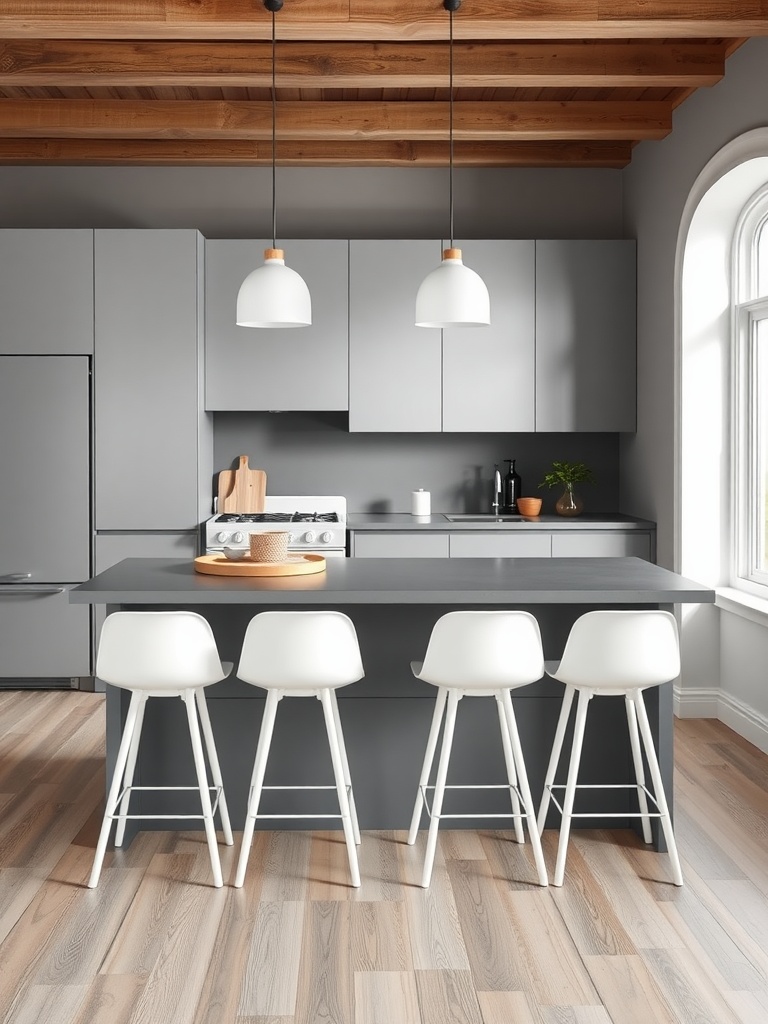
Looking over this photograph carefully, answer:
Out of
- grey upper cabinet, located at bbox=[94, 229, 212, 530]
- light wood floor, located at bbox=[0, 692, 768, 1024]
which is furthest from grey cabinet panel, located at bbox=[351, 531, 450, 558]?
light wood floor, located at bbox=[0, 692, 768, 1024]

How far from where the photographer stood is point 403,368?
546cm

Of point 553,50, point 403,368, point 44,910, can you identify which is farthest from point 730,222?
point 44,910

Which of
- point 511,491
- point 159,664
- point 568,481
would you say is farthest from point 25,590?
point 568,481

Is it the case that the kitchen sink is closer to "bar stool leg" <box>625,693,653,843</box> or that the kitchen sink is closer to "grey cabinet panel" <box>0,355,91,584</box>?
"grey cabinet panel" <box>0,355,91,584</box>

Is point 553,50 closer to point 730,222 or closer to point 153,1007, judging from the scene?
point 730,222

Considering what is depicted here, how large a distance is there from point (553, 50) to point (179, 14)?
1.60 m

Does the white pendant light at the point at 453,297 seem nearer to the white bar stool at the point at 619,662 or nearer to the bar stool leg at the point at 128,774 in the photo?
the white bar stool at the point at 619,662

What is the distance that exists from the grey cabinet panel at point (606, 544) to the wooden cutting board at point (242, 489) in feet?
5.72

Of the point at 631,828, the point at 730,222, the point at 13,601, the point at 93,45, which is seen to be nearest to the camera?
the point at 631,828

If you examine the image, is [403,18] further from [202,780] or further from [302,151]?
[202,780]

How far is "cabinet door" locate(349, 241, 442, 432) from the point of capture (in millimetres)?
5430

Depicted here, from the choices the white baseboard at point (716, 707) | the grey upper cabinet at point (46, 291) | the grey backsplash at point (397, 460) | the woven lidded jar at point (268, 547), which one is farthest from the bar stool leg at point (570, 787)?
the grey upper cabinet at point (46, 291)

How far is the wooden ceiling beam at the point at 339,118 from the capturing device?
4.92 meters

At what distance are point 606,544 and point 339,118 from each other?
259cm
